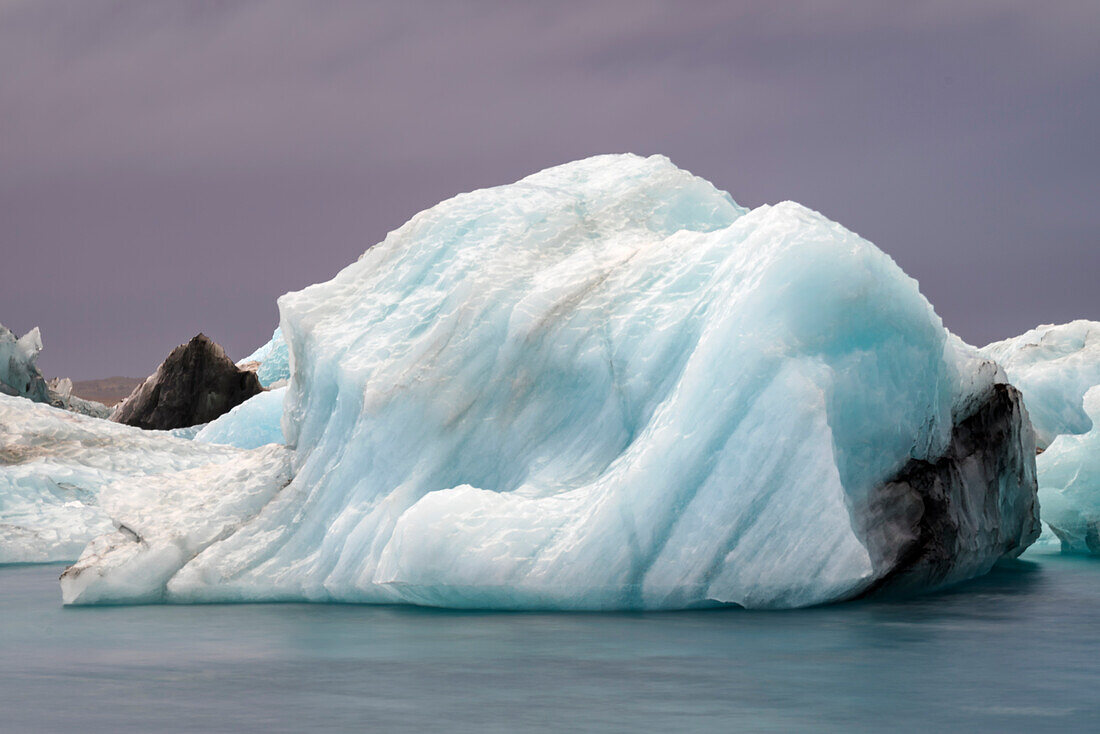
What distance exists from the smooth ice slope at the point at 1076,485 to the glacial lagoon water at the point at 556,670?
19.9 ft

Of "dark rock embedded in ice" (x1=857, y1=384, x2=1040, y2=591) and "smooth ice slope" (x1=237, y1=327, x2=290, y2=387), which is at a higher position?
"smooth ice slope" (x1=237, y1=327, x2=290, y2=387)

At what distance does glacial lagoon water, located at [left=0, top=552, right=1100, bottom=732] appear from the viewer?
18.2ft

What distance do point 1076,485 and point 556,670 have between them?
35.7ft

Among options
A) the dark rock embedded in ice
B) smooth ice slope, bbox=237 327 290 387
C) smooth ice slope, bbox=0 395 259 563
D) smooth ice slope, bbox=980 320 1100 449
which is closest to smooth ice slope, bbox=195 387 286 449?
smooth ice slope, bbox=0 395 259 563

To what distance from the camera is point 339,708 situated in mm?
5785

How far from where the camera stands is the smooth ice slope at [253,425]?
2609 cm

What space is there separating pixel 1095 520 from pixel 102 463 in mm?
13490

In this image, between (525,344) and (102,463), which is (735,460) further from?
(102,463)

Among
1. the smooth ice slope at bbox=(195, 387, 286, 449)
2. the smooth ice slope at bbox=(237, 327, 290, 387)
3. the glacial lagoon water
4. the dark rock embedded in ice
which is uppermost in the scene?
the smooth ice slope at bbox=(237, 327, 290, 387)

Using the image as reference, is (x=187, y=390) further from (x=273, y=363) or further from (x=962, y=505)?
(x=962, y=505)

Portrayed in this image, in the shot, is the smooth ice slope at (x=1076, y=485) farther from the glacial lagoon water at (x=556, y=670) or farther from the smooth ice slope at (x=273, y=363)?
the smooth ice slope at (x=273, y=363)

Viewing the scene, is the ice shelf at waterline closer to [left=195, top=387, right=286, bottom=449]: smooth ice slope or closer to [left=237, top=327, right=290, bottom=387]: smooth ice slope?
[left=195, top=387, right=286, bottom=449]: smooth ice slope

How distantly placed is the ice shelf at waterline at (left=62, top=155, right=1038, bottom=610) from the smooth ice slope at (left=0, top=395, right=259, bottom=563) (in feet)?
16.8

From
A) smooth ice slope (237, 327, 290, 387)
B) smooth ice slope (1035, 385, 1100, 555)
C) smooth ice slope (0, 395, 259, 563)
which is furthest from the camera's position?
smooth ice slope (237, 327, 290, 387)
